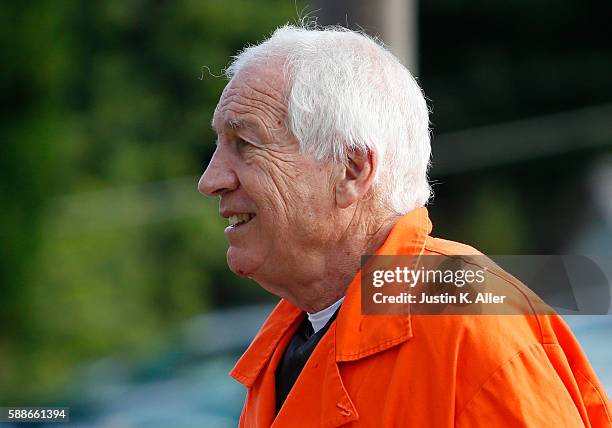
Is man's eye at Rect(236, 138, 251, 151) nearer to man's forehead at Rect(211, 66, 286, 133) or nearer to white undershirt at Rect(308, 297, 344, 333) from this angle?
man's forehead at Rect(211, 66, 286, 133)

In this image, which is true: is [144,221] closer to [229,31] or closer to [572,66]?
[229,31]

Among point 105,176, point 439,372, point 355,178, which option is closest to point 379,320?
point 439,372

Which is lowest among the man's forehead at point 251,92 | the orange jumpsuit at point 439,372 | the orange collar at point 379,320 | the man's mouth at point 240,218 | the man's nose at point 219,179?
the orange jumpsuit at point 439,372

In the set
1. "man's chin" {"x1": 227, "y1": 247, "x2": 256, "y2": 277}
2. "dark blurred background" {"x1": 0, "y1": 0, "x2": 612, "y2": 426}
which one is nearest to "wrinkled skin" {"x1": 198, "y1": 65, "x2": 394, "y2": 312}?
"man's chin" {"x1": 227, "y1": 247, "x2": 256, "y2": 277}

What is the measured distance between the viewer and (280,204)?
2172 mm

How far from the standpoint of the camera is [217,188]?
7.28ft

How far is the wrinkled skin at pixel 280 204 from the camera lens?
218 centimetres

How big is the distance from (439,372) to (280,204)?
1.81ft

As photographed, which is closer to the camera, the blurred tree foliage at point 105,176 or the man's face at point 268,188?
the man's face at point 268,188

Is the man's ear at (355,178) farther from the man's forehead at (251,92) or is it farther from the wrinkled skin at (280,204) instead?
the man's forehead at (251,92)

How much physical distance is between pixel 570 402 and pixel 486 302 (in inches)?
9.7

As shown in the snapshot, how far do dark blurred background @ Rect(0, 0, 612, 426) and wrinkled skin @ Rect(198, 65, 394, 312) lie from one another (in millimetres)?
2135

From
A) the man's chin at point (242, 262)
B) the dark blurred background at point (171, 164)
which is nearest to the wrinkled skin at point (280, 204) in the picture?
the man's chin at point (242, 262)

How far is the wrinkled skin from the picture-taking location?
2176 mm
